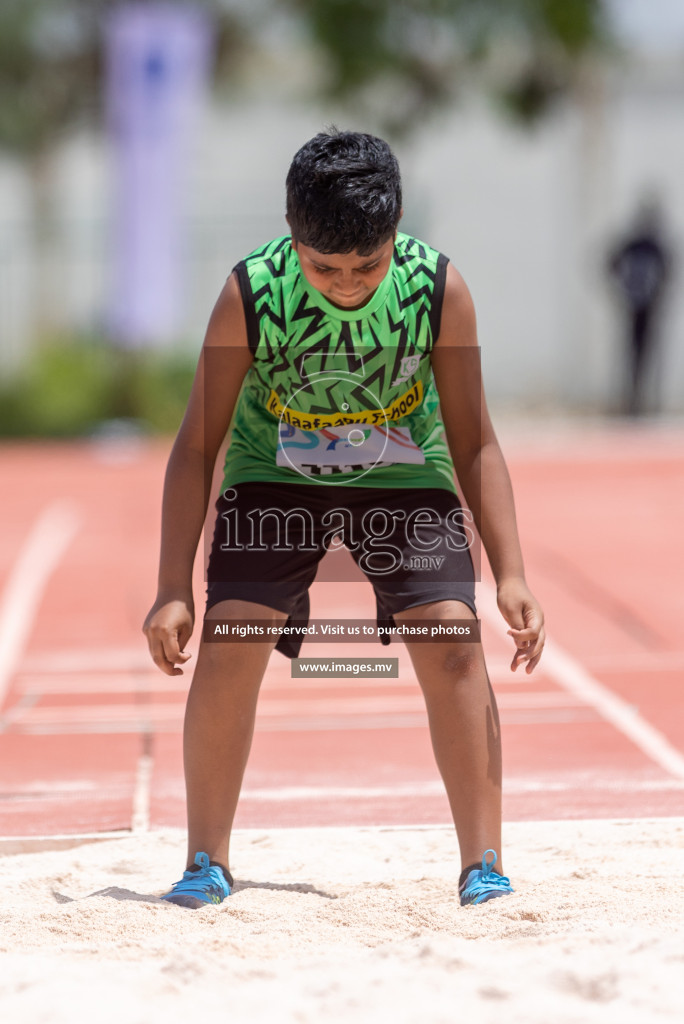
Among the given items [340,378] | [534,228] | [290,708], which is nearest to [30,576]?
[290,708]

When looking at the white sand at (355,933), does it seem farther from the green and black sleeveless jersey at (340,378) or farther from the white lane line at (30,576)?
the white lane line at (30,576)

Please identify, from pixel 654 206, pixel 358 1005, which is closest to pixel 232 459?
pixel 358 1005

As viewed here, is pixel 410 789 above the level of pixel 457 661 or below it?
below

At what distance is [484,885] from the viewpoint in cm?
315

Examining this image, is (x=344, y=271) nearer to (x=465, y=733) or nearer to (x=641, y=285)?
(x=465, y=733)

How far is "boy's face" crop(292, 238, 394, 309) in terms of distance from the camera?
10.1 ft

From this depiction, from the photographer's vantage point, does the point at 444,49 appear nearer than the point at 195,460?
No

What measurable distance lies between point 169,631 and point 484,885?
902mm

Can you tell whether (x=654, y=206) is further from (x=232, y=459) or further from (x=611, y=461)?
(x=232, y=459)

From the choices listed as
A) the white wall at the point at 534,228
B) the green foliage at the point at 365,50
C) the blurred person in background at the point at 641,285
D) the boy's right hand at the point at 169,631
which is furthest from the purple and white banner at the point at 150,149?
the boy's right hand at the point at 169,631

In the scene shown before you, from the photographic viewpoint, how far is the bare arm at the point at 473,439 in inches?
129

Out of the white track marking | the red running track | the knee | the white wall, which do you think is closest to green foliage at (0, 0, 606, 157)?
the white wall

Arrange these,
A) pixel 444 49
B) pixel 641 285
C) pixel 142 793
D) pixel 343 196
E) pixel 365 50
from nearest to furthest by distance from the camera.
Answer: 1. pixel 343 196
2. pixel 142 793
3. pixel 641 285
4. pixel 365 50
5. pixel 444 49

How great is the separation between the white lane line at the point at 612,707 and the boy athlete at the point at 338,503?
1438mm
